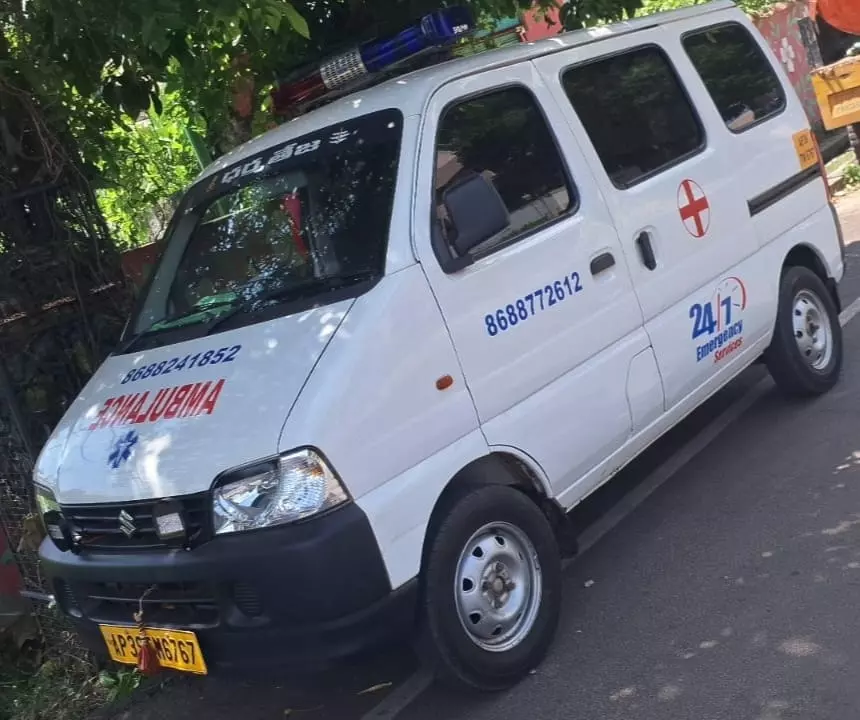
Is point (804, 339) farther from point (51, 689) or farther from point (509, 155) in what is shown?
point (51, 689)

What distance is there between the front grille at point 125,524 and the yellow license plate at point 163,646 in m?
0.29

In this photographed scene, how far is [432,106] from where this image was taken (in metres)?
4.07

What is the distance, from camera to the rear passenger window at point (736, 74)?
5.48 meters

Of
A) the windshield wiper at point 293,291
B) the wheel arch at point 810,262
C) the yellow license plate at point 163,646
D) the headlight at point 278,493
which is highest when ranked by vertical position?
the windshield wiper at point 293,291

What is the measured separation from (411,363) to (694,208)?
81.0 inches

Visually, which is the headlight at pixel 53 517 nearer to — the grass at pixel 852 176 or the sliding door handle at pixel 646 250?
the sliding door handle at pixel 646 250

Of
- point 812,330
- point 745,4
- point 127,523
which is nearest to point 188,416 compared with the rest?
point 127,523

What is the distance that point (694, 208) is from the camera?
500 cm

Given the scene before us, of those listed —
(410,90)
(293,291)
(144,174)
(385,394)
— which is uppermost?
(144,174)

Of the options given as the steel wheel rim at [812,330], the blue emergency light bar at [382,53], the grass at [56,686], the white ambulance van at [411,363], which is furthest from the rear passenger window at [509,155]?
the grass at [56,686]

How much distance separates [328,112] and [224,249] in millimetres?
728

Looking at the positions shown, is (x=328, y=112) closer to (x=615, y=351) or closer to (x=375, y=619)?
(x=615, y=351)

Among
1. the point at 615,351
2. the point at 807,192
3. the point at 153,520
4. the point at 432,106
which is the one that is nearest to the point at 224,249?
the point at 432,106

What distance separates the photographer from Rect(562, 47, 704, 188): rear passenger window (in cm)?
468
